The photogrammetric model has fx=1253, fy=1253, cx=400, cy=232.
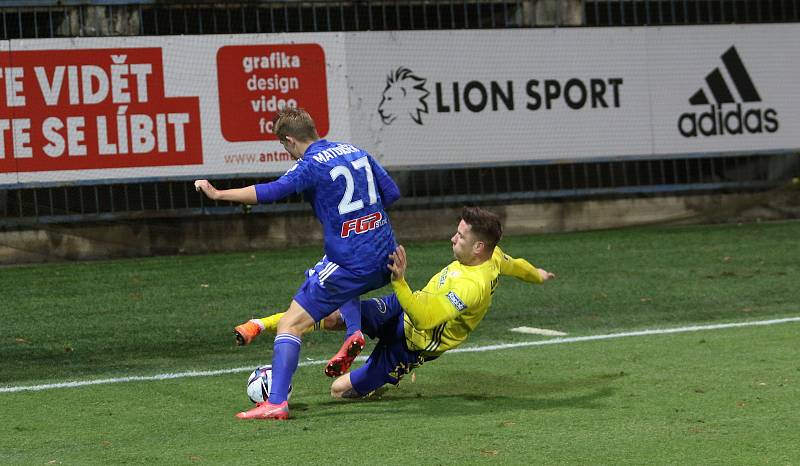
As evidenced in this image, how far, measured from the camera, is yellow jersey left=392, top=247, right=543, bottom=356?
7.09m

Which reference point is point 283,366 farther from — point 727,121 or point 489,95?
point 727,121

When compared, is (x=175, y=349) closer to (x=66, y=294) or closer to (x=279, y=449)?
(x=66, y=294)

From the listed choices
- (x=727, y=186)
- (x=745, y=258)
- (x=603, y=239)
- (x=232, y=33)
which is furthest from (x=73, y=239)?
(x=727, y=186)

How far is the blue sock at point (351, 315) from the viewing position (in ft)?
24.0

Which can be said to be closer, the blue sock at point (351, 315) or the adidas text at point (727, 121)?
the blue sock at point (351, 315)

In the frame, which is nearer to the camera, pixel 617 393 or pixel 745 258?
pixel 617 393

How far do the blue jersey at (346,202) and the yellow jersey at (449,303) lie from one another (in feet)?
0.96

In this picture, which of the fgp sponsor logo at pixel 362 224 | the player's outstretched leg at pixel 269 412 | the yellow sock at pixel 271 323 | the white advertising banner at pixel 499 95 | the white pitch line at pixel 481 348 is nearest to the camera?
the player's outstretched leg at pixel 269 412

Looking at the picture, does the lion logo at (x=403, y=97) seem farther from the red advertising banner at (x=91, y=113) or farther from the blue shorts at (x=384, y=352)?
the blue shorts at (x=384, y=352)

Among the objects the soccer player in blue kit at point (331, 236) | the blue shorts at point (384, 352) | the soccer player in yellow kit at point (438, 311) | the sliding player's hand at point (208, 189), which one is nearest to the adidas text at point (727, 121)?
the soccer player in yellow kit at point (438, 311)

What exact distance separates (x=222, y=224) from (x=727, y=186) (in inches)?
283

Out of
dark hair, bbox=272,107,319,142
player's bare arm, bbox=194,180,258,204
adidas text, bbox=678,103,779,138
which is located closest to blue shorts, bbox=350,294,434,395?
dark hair, bbox=272,107,319,142

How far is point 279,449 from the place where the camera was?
6086 mm

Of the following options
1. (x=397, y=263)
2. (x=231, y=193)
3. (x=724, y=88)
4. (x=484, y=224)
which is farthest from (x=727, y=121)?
(x=231, y=193)
